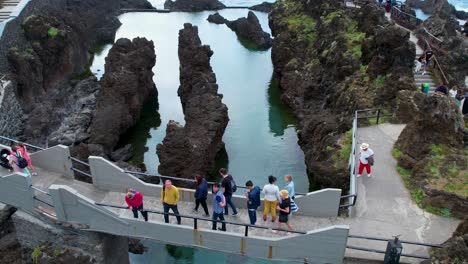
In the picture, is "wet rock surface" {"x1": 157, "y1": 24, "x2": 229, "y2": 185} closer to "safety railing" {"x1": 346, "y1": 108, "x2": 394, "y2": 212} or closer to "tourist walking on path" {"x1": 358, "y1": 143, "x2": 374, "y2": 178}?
"safety railing" {"x1": 346, "y1": 108, "x2": 394, "y2": 212}

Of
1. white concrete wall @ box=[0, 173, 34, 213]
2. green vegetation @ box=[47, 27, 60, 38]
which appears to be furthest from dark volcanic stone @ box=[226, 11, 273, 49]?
white concrete wall @ box=[0, 173, 34, 213]

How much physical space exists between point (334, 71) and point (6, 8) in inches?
1155

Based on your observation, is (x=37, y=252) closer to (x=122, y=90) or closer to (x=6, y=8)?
(x=122, y=90)

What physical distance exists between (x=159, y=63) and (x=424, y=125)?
3934 centimetres

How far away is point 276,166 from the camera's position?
32125 millimetres

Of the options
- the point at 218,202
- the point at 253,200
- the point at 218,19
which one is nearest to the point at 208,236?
the point at 218,202

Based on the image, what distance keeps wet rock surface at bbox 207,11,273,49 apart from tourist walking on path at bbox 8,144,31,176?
4983cm

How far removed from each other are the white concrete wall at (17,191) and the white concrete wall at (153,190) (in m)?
2.43

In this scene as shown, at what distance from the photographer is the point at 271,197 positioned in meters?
15.3

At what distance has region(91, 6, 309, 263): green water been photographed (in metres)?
30.0

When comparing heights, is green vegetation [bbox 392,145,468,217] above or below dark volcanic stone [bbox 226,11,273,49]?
below

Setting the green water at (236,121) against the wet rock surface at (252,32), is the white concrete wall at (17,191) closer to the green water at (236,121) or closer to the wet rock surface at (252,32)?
the green water at (236,121)

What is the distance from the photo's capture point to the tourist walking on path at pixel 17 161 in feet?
57.8

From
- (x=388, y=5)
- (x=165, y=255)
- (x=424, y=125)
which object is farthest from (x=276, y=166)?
(x=388, y=5)
